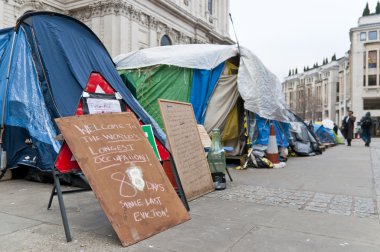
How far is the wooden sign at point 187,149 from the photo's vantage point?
4840 mm

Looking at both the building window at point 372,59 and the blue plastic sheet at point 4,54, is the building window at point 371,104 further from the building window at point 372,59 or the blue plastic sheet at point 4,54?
the blue plastic sheet at point 4,54

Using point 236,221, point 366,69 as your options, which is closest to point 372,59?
point 366,69

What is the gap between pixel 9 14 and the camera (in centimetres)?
2203

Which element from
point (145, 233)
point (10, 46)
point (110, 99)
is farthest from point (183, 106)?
point (10, 46)

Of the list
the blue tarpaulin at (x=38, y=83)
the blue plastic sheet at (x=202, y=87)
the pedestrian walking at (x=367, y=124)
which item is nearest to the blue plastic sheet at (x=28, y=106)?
the blue tarpaulin at (x=38, y=83)

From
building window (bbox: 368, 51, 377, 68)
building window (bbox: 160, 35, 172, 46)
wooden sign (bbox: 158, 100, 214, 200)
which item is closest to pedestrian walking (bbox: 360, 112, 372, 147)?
wooden sign (bbox: 158, 100, 214, 200)

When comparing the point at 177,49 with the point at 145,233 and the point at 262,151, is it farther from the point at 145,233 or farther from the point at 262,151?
the point at 145,233

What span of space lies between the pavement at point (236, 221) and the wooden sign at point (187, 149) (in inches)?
9.3

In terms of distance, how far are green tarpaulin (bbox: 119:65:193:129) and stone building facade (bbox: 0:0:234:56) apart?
54.9 feet

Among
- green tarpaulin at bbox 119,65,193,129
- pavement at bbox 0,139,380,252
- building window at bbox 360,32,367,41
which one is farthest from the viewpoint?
building window at bbox 360,32,367,41

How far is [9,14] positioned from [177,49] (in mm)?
17945

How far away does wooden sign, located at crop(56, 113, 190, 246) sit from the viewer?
126 inches

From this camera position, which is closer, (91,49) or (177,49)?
(91,49)

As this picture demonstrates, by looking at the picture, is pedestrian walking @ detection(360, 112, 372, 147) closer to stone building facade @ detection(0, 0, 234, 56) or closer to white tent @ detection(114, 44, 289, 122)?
white tent @ detection(114, 44, 289, 122)
